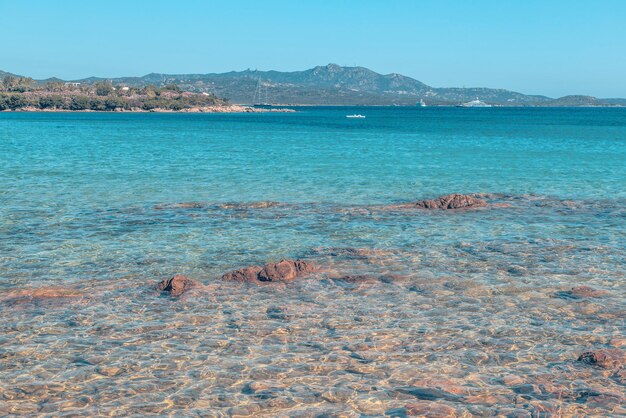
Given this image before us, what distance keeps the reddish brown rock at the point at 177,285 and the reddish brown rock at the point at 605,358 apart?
720cm

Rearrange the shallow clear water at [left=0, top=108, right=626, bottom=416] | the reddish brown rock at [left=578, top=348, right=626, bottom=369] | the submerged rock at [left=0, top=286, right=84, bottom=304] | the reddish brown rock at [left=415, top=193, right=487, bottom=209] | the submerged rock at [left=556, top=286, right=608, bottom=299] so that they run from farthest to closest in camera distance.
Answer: the reddish brown rock at [left=415, top=193, right=487, bottom=209] < the submerged rock at [left=556, top=286, right=608, bottom=299] < the submerged rock at [left=0, top=286, right=84, bottom=304] < the reddish brown rock at [left=578, top=348, right=626, bottom=369] < the shallow clear water at [left=0, top=108, right=626, bottom=416]

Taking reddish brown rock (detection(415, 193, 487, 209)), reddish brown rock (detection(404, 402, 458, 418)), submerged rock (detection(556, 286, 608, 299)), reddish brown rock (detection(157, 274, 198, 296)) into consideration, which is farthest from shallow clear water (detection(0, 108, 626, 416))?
reddish brown rock (detection(415, 193, 487, 209))

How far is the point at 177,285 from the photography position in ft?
43.5

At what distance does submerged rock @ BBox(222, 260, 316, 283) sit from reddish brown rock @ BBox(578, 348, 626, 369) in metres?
6.13

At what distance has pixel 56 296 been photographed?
1296 centimetres

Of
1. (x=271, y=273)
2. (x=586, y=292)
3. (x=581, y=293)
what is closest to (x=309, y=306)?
(x=271, y=273)

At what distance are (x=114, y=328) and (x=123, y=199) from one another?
14849 mm

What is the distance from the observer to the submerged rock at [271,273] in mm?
14078

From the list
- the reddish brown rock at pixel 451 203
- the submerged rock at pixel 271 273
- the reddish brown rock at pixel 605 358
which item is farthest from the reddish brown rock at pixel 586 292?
the reddish brown rock at pixel 451 203

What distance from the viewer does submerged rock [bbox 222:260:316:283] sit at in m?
14.1

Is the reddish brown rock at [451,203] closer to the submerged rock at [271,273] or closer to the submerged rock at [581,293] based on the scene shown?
the submerged rock at [271,273]

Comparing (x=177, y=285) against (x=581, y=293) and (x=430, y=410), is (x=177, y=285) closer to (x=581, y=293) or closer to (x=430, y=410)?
(x=430, y=410)

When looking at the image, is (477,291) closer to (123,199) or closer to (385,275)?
(385,275)

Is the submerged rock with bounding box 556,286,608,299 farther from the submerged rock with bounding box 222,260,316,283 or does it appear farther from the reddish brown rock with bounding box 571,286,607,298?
the submerged rock with bounding box 222,260,316,283
